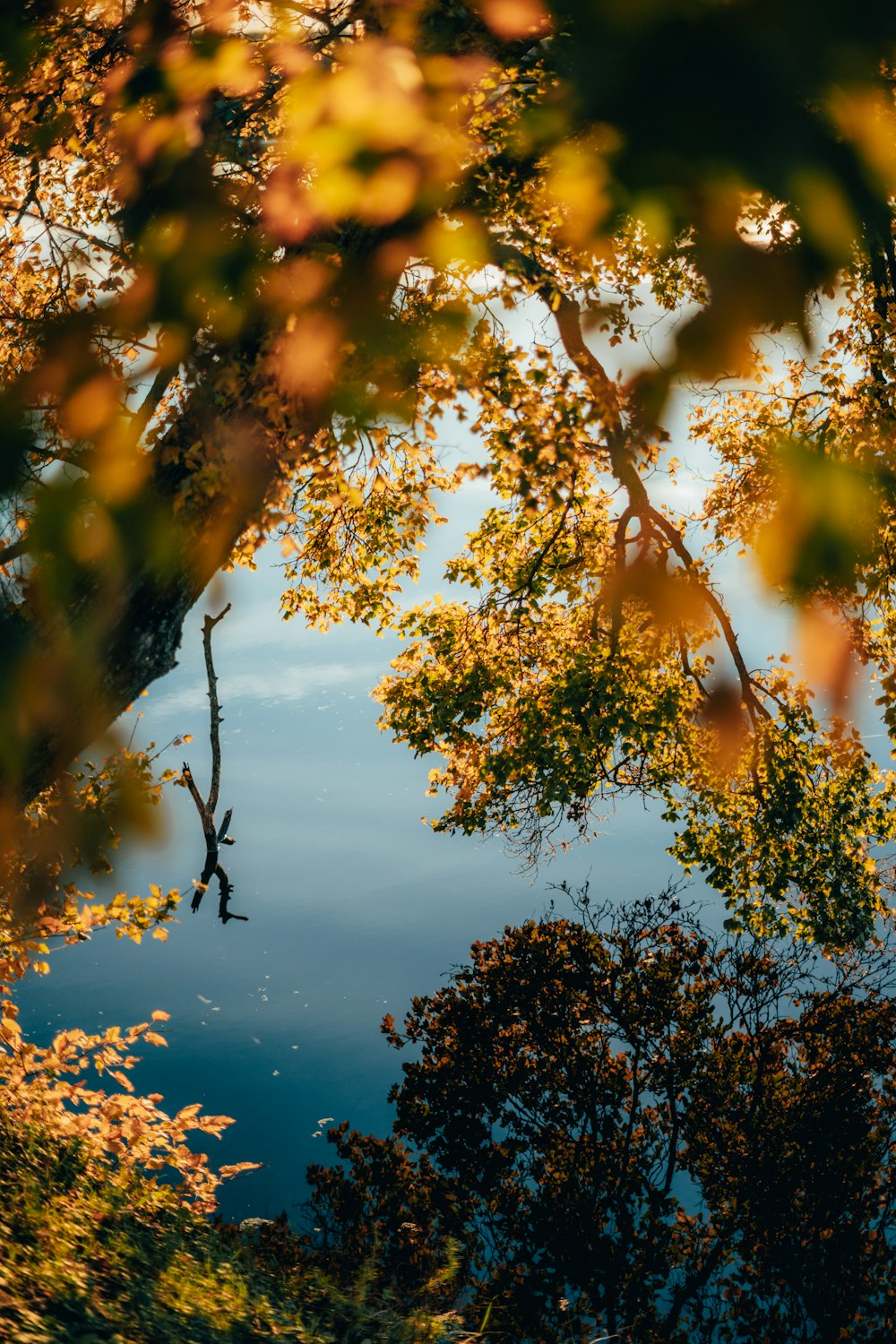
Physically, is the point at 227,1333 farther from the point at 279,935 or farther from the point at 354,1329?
the point at 279,935

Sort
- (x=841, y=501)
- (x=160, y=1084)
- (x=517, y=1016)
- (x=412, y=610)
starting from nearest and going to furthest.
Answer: (x=841, y=501) → (x=412, y=610) → (x=517, y=1016) → (x=160, y=1084)

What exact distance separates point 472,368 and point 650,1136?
14199mm

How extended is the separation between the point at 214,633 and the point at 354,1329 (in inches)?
259

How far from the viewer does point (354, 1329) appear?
5.79 m

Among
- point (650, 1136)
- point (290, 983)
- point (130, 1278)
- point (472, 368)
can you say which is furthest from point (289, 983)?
point (472, 368)

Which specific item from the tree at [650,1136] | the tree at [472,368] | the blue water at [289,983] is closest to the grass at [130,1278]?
the tree at [472,368]

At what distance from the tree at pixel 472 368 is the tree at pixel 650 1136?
5.26 m

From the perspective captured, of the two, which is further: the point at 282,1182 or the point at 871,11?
the point at 282,1182

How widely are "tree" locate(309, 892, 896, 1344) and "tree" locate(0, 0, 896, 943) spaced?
5.26 meters

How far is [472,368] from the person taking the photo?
607cm

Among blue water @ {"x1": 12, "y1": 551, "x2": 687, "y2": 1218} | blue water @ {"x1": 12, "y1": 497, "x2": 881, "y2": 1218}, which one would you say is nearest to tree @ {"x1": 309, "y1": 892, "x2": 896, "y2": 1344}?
blue water @ {"x1": 12, "y1": 497, "x2": 881, "y2": 1218}

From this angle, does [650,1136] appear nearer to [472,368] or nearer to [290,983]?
[472,368]

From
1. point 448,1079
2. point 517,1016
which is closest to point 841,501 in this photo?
point 517,1016

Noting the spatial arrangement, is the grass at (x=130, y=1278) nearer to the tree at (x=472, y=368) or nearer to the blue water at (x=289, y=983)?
the tree at (x=472, y=368)
